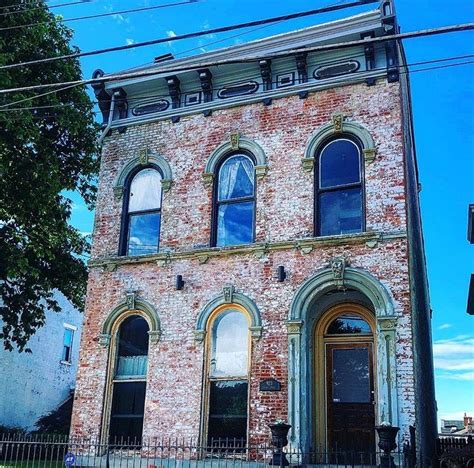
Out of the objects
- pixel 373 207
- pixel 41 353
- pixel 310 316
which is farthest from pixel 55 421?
pixel 373 207

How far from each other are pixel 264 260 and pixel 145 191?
3.75 m

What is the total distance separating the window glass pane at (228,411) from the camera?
11.9 meters

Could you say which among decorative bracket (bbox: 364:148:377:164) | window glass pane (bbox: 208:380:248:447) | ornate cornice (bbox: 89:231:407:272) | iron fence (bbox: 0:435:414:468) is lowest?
iron fence (bbox: 0:435:414:468)

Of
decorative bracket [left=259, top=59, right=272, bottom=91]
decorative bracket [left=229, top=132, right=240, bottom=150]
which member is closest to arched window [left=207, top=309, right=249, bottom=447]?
decorative bracket [left=229, top=132, right=240, bottom=150]

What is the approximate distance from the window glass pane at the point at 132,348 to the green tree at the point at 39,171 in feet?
12.1

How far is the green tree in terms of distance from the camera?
51.5 feet

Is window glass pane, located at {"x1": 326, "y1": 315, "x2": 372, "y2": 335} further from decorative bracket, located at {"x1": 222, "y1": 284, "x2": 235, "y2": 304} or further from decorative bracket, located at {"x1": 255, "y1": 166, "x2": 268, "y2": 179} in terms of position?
decorative bracket, located at {"x1": 255, "y1": 166, "x2": 268, "y2": 179}

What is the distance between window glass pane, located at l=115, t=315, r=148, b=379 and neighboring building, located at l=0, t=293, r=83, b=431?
10.8m

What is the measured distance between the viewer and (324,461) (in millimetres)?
11008

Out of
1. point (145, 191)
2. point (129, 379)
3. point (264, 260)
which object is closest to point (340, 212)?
point (264, 260)

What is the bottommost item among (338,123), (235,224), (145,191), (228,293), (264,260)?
(228,293)

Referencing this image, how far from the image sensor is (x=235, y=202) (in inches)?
528

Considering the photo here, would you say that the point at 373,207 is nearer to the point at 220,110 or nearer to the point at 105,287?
the point at 220,110

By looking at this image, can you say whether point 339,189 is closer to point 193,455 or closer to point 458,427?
point 193,455
